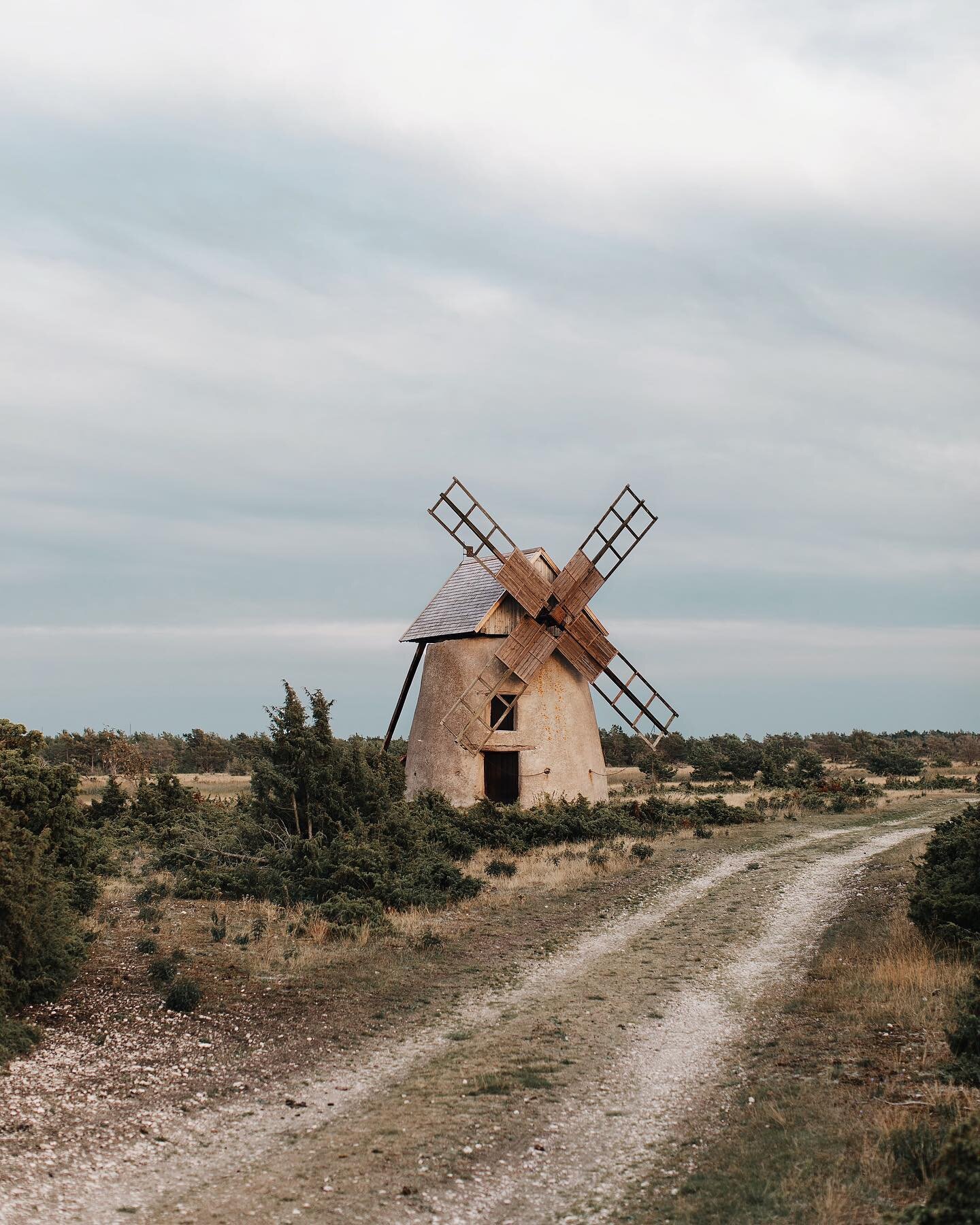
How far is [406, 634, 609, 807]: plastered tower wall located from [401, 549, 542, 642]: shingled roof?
0.52 meters

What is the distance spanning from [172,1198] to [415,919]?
990 cm

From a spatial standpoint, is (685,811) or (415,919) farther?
(685,811)

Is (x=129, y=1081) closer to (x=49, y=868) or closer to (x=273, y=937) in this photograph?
(x=49, y=868)

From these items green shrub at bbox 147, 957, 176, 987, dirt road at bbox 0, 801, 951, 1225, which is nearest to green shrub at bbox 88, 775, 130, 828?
green shrub at bbox 147, 957, 176, 987

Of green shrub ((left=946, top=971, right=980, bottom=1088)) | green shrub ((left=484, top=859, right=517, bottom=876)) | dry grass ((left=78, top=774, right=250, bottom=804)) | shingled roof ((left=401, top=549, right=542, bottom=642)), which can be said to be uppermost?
shingled roof ((left=401, top=549, right=542, bottom=642))

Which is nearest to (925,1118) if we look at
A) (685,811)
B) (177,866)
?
(177,866)

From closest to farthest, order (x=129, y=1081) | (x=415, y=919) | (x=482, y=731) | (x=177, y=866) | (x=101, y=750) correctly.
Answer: (x=129, y=1081) < (x=415, y=919) < (x=177, y=866) < (x=482, y=731) < (x=101, y=750)

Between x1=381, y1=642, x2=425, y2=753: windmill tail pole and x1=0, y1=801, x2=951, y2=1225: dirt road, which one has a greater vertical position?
x1=381, y1=642, x2=425, y2=753: windmill tail pole

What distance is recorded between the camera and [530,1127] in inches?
361

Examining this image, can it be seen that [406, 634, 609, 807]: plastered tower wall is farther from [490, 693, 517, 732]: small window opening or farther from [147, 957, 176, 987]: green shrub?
[147, 957, 176, 987]: green shrub

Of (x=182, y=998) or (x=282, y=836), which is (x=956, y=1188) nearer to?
(x=182, y=998)

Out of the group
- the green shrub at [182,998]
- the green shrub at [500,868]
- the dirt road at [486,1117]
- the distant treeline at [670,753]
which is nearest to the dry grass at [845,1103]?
the dirt road at [486,1117]

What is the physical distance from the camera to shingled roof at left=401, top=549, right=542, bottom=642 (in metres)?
31.2

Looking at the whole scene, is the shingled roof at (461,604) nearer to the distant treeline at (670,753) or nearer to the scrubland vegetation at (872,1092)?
the distant treeline at (670,753)
